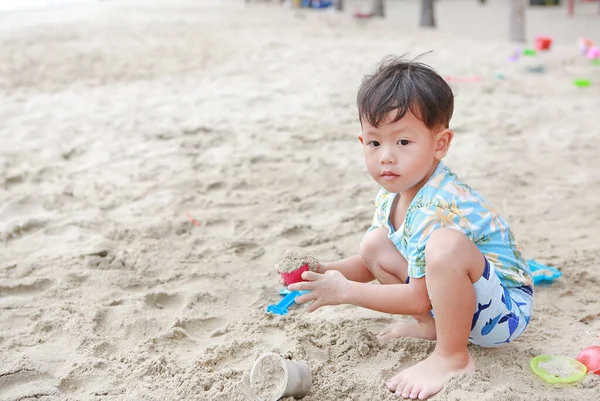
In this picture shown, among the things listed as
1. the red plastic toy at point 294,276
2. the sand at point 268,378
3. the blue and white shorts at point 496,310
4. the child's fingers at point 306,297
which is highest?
the red plastic toy at point 294,276

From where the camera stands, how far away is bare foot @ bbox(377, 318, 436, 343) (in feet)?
7.00

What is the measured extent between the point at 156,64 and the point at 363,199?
434 centimetres

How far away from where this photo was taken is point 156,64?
7109 millimetres

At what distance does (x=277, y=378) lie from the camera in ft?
6.22

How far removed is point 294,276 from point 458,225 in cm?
50

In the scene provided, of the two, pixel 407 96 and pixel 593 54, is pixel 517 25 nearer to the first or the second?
pixel 593 54

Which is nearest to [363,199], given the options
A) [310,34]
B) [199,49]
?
[199,49]

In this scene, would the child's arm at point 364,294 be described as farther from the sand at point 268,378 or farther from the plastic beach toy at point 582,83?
the plastic beach toy at point 582,83

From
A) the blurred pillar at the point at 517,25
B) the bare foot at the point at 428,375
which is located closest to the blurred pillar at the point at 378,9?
the blurred pillar at the point at 517,25

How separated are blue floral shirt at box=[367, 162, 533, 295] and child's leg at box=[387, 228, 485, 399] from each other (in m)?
0.06

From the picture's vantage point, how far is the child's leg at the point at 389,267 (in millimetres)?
2109

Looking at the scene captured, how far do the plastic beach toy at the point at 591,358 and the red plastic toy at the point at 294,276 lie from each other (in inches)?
33.6

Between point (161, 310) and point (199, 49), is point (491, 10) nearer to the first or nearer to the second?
point (199, 49)

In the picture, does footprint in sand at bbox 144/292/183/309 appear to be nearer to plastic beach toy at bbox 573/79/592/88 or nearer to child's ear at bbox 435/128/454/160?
child's ear at bbox 435/128/454/160
